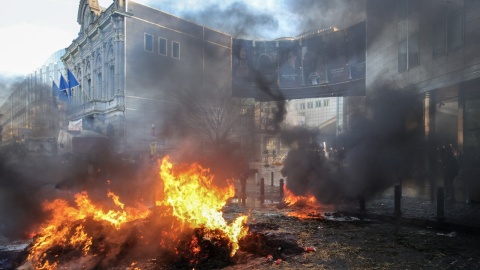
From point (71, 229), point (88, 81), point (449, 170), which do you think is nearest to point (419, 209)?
point (449, 170)

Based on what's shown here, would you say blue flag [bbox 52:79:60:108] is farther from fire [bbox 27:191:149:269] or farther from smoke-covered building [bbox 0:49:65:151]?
fire [bbox 27:191:149:269]

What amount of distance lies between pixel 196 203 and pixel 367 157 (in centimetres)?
762

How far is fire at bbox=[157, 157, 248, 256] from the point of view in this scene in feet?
22.5

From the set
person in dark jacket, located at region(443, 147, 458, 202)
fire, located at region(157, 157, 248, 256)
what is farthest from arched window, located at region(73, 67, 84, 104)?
person in dark jacket, located at region(443, 147, 458, 202)

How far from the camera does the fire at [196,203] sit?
6.85 metres

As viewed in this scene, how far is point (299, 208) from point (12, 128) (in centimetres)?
2146

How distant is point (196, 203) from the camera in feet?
→ 25.0

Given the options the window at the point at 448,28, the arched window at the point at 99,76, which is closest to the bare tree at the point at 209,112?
the arched window at the point at 99,76

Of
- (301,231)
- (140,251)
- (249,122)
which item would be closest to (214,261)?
(140,251)

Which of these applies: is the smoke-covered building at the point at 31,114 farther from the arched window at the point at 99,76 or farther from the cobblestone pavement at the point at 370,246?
the cobblestone pavement at the point at 370,246

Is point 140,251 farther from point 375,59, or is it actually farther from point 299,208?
point 375,59

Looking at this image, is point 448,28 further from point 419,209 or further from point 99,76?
point 99,76

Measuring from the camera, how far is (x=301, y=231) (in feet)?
26.6

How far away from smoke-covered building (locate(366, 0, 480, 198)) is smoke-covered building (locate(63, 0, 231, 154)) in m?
12.2
